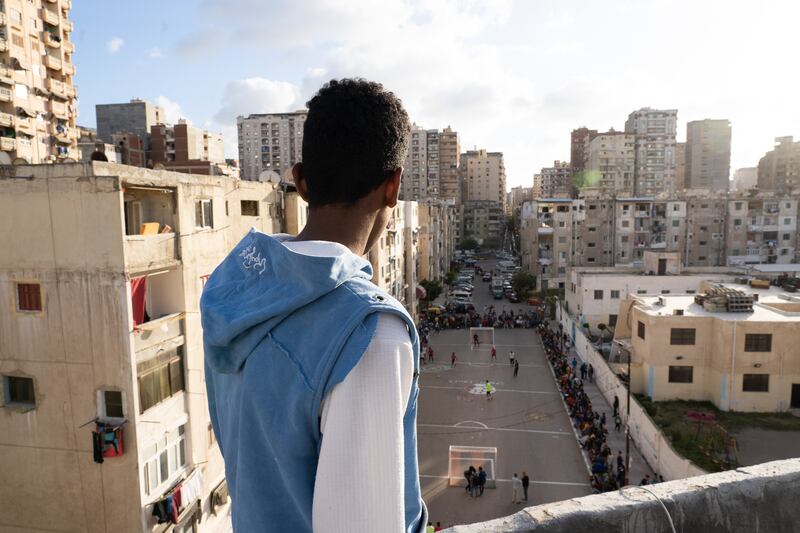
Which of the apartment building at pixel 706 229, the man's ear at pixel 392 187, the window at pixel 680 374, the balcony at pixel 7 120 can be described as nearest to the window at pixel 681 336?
the window at pixel 680 374

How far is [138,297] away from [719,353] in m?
23.7

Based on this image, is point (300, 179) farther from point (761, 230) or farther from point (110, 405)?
Result: point (761, 230)

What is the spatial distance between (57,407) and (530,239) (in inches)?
2494

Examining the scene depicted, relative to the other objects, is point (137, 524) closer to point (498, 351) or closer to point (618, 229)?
point (498, 351)

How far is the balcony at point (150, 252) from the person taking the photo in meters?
12.6

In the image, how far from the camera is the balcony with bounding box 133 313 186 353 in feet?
42.9

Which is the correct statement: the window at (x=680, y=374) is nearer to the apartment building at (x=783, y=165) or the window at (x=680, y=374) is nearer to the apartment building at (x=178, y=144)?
the apartment building at (x=178, y=144)

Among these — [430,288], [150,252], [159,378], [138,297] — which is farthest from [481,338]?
[150,252]

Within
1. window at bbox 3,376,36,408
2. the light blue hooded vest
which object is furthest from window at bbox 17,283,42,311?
the light blue hooded vest

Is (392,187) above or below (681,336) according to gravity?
above

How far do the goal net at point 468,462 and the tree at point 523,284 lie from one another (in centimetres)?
3872

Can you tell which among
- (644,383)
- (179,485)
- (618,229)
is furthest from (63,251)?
(618,229)

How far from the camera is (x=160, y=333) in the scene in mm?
14023

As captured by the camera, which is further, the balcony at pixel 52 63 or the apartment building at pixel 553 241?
the apartment building at pixel 553 241
